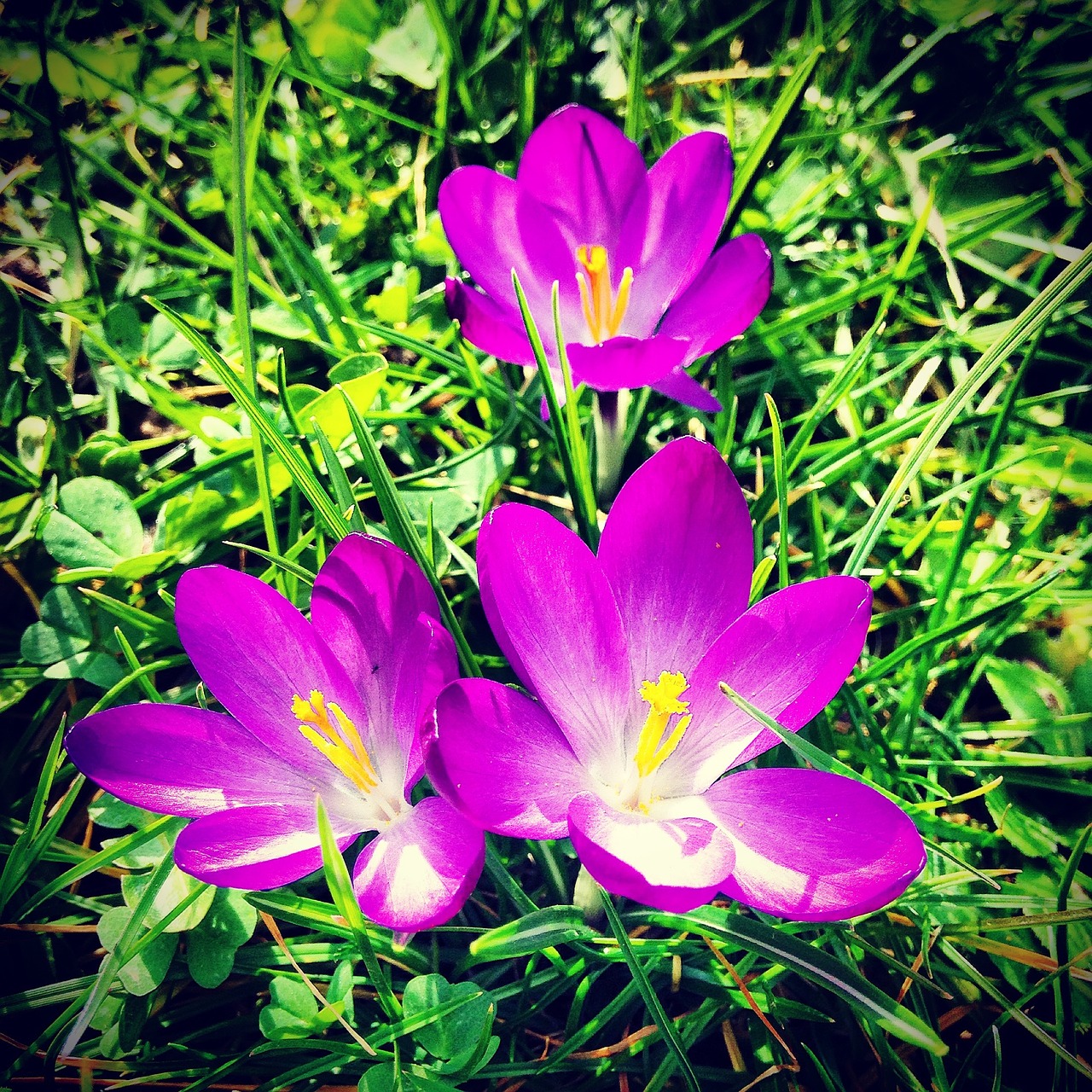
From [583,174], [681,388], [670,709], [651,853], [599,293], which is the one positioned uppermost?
[583,174]

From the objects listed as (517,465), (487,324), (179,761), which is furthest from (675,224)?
(179,761)

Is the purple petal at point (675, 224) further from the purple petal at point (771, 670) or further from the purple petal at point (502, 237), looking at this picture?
the purple petal at point (771, 670)

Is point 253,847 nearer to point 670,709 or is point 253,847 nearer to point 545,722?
point 545,722

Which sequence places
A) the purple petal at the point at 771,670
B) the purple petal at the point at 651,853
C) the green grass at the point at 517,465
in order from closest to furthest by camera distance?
the purple petal at the point at 651,853, the purple petal at the point at 771,670, the green grass at the point at 517,465

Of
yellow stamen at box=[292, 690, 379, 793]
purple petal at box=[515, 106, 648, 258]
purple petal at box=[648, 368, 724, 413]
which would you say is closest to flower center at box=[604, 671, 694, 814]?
yellow stamen at box=[292, 690, 379, 793]

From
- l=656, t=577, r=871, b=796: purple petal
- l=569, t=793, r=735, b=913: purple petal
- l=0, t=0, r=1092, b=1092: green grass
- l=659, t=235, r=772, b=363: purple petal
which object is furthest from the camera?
l=659, t=235, r=772, b=363: purple petal

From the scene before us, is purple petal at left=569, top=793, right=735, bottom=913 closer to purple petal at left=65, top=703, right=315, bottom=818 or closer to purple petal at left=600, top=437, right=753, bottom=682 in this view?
purple petal at left=600, top=437, right=753, bottom=682

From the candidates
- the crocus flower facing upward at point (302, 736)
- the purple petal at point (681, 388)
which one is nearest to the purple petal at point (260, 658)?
the crocus flower facing upward at point (302, 736)
